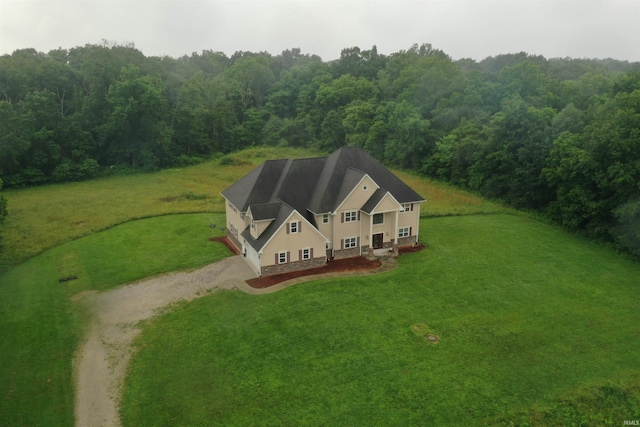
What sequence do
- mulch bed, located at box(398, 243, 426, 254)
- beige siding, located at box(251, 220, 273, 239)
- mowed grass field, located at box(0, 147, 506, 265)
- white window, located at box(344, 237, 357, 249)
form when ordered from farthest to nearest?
mowed grass field, located at box(0, 147, 506, 265)
mulch bed, located at box(398, 243, 426, 254)
white window, located at box(344, 237, 357, 249)
beige siding, located at box(251, 220, 273, 239)

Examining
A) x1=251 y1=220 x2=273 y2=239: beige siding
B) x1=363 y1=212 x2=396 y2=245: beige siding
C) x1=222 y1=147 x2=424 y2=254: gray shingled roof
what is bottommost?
x1=363 y1=212 x2=396 y2=245: beige siding

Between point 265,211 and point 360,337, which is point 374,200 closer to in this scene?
point 265,211

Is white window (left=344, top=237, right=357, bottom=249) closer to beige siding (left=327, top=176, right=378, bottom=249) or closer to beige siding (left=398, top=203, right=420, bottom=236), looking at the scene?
beige siding (left=327, top=176, right=378, bottom=249)

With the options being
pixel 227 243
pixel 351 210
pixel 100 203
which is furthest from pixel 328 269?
pixel 100 203

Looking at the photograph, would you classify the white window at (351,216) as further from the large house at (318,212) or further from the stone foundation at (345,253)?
the stone foundation at (345,253)

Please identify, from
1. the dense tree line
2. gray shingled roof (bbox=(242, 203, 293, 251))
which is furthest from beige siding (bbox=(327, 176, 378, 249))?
the dense tree line

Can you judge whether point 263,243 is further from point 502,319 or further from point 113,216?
point 113,216

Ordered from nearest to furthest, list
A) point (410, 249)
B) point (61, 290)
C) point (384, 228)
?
point (61, 290) → point (384, 228) → point (410, 249)
